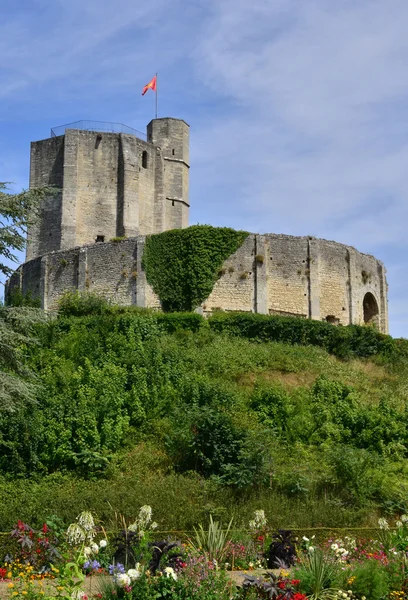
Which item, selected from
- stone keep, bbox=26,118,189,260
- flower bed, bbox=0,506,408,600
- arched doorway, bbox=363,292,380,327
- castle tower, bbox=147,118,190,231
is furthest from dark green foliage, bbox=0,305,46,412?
castle tower, bbox=147,118,190,231

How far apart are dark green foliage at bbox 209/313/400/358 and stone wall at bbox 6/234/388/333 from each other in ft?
12.0

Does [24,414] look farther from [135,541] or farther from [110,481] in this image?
[135,541]

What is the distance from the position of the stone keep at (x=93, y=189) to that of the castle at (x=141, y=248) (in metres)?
0.05

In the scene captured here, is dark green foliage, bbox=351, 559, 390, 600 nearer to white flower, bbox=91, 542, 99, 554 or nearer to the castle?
white flower, bbox=91, 542, 99, 554

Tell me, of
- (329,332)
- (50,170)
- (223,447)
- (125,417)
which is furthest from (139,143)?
(223,447)

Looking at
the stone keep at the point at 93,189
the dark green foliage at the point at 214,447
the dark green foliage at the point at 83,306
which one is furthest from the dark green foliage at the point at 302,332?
the stone keep at the point at 93,189

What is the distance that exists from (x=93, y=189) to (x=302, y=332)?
16606mm

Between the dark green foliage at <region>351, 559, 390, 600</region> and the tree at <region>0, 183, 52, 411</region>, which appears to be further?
the tree at <region>0, 183, 52, 411</region>

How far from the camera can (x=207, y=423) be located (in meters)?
16.3

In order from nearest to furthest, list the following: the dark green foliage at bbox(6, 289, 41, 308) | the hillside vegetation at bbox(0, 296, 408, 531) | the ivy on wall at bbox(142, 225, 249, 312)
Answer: the hillside vegetation at bbox(0, 296, 408, 531) < the dark green foliage at bbox(6, 289, 41, 308) < the ivy on wall at bbox(142, 225, 249, 312)

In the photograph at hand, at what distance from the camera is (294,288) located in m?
31.5

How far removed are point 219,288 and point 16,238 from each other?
1664 cm

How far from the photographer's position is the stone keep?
125 ft

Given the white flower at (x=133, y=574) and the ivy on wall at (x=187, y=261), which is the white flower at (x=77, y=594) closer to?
the white flower at (x=133, y=574)
